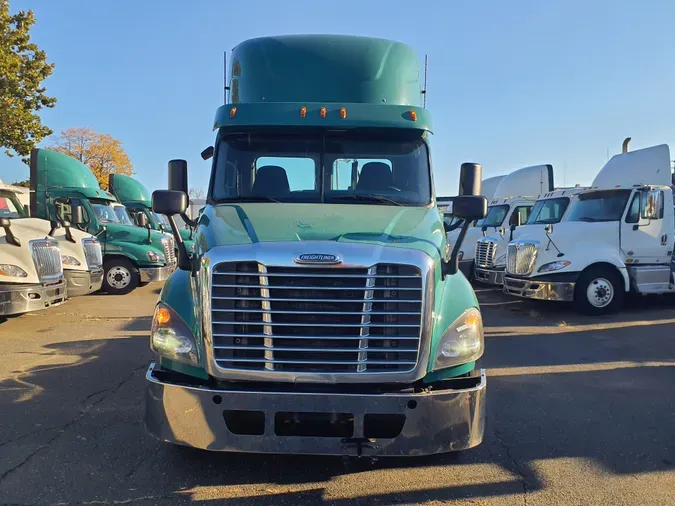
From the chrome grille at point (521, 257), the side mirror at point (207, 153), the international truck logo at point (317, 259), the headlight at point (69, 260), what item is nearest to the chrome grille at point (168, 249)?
the headlight at point (69, 260)

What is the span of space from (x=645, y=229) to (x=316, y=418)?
366 inches

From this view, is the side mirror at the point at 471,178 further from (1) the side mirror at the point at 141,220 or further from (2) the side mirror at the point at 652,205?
(1) the side mirror at the point at 141,220

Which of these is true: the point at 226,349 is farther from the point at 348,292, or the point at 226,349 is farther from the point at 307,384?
the point at 348,292

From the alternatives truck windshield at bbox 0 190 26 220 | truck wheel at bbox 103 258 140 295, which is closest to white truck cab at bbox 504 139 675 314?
truck wheel at bbox 103 258 140 295

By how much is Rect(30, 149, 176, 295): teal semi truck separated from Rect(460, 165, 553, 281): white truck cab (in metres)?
7.93

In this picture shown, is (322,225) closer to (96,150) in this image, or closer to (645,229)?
(645,229)

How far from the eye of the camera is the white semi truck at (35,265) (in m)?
7.76

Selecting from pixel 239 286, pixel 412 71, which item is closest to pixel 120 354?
pixel 239 286

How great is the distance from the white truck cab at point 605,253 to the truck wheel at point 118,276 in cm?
888

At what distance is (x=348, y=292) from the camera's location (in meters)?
3.36

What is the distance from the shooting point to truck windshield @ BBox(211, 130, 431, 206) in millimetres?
4660

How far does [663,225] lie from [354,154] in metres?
8.30

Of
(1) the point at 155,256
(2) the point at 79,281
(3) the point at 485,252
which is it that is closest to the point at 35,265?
(2) the point at 79,281

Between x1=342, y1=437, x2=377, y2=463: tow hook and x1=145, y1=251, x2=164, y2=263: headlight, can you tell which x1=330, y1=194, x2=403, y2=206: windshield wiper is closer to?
x1=342, y1=437, x2=377, y2=463: tow hook
